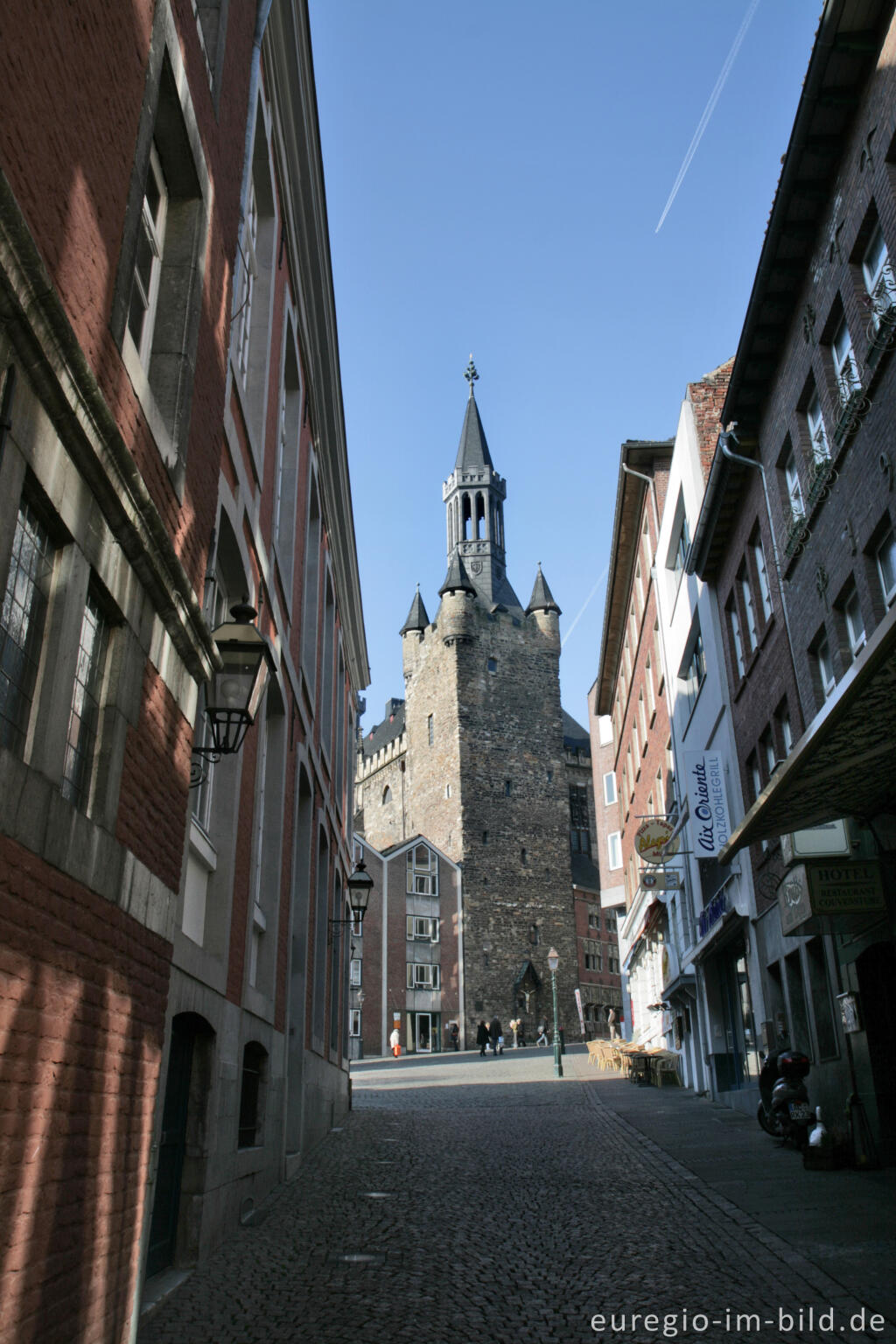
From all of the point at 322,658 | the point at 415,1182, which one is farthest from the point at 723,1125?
the point at 322,658

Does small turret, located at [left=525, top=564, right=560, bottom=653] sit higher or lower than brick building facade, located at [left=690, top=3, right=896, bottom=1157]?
higher

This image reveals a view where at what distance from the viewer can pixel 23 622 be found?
13.5 feet

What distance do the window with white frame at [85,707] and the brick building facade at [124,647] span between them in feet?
0.06

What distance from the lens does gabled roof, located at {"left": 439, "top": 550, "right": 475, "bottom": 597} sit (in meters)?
62.3

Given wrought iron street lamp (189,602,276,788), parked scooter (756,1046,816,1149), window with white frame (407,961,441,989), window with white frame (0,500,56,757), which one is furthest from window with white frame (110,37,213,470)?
window with white frame (407,961,441,989)

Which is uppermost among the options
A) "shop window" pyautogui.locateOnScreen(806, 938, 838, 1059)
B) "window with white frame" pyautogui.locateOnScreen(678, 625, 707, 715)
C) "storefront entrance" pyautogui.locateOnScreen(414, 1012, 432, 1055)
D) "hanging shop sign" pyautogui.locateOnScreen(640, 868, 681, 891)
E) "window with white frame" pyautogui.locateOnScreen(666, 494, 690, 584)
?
"window with white frame" pyautogui.locateOnScreen(666, 494, 690, 584)

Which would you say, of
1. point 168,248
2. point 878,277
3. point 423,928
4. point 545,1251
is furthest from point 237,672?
point 423,928

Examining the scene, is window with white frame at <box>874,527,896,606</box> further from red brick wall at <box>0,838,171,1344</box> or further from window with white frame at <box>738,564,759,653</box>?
red brick wall at <box>0,838,171,1344</box>

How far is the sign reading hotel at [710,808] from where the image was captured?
18.2 metres

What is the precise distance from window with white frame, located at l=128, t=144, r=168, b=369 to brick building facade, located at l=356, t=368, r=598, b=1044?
5027 centimetres

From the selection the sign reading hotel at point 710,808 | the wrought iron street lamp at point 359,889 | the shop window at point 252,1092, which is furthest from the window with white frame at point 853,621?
the wrought iron street lamp at point 359,889

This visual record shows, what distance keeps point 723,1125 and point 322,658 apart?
9152 millimetres

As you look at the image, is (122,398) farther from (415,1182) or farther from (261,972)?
(415,1182)

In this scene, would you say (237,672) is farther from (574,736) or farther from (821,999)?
(574,736)
